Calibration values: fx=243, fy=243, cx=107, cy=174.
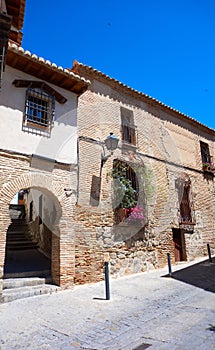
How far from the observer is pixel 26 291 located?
221 inches

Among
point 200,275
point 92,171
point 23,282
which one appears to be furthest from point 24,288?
point 200,275

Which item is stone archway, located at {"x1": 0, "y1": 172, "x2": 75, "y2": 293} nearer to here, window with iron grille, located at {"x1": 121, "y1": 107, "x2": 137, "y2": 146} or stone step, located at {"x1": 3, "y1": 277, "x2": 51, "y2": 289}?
stone step, located at {"x1": 3, "y1": 277, "x2": 51, "y2": 289}

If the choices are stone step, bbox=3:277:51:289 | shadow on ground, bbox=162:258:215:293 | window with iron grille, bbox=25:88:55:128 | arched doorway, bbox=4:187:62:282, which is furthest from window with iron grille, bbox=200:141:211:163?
stone step, bbox=3:277:51:289

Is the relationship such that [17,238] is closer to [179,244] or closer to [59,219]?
[59,219]

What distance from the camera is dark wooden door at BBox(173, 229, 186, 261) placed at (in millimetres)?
10203

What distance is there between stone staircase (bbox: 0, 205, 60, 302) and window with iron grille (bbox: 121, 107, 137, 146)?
216 inches

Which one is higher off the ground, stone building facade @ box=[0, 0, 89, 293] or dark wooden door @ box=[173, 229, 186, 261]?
stone building facade @ box=[0, 0, 89, 293]

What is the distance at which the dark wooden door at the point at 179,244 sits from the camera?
10.2 metres

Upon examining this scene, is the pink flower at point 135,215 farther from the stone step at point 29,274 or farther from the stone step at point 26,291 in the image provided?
the stone step at point 26,291

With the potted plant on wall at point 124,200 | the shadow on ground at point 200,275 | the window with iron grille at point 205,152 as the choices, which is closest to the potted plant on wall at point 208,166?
the window with iron grille at point 205,152

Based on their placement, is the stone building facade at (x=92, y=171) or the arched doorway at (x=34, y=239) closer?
the stone building facade at (x=92, y=171)

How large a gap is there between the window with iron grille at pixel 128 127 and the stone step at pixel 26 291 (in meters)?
5.93

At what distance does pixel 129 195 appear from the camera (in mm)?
8547

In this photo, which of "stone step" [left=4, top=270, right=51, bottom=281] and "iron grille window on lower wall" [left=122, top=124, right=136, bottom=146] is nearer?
"stone step" [left=4, top=270, right=51, bottom=281]
